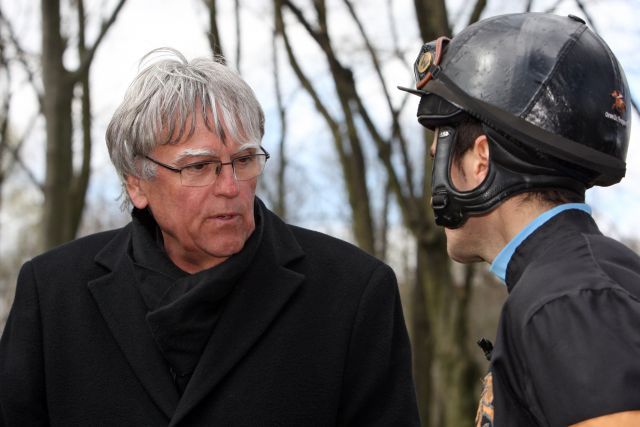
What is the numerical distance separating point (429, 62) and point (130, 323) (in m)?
1.42

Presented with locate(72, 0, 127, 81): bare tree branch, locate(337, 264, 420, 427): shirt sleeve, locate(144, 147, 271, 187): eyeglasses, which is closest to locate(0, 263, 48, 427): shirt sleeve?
locate(144, 147, 271, 187): eyeglasses

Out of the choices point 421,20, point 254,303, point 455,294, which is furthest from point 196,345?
point 455,294

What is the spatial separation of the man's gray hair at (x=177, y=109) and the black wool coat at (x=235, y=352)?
423 millimetres

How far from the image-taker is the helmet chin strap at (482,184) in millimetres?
2184

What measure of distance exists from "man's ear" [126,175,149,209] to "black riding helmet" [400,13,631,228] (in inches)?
52.4

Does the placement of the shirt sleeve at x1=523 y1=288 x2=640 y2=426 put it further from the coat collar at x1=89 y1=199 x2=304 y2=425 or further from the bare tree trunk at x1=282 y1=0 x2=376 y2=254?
the bare tree trunk at x1=282 y1=0 x2=376 y2=254

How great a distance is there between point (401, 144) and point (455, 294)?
1494mm

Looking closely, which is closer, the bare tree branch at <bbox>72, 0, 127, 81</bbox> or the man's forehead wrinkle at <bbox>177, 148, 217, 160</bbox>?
the man's forehead wrinkle at <bbox>177, 148, 217, 160</bbox>

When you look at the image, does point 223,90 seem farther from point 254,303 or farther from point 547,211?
point 547,211

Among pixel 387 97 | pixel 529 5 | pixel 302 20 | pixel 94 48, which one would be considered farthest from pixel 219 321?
pixel 387 97

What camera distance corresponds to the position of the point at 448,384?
26.5 feet

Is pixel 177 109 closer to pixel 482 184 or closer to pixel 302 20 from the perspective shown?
pixel 482 184

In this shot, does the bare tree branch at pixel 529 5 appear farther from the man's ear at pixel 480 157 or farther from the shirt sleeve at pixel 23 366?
the man's ear at pixel 480 157

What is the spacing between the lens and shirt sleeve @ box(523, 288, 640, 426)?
5.46 ft
